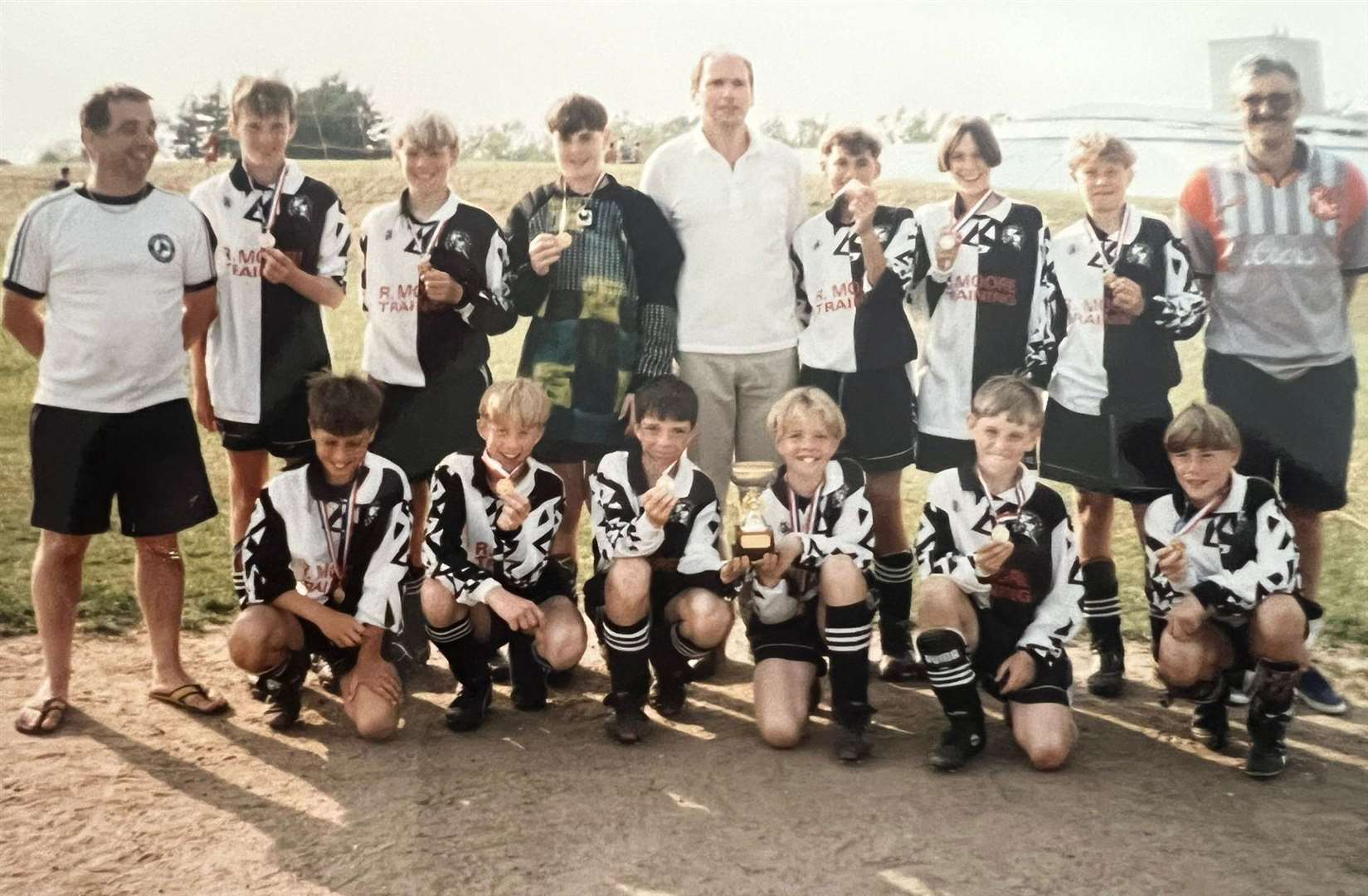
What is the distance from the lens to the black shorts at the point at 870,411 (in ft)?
14.8

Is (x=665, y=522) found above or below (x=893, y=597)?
above

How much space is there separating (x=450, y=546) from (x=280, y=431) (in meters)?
0.86

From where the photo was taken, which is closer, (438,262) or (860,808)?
(860,808)

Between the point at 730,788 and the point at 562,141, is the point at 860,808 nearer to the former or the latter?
the point at 730,788

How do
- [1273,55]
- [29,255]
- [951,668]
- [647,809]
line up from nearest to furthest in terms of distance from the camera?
1. [647,809]
2. [951,668]
3. [29,255]
4. [1273,55]

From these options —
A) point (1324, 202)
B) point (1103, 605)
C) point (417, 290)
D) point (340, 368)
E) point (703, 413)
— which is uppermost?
point (1324, 202)

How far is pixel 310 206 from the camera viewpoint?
175 inches

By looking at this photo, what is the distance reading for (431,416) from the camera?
4.50 meters

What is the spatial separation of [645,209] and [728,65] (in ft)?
1.78

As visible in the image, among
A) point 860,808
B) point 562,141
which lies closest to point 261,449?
point 562,141

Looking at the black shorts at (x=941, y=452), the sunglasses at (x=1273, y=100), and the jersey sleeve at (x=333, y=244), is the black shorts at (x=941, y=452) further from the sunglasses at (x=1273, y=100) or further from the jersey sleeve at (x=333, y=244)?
the jersey sleeve at (x=333, y=244)

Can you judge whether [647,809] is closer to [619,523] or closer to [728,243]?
[619,523]

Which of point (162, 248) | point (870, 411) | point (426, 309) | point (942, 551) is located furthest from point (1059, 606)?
point (162, 248)

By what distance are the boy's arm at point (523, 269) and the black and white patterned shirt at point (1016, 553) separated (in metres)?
1.45
